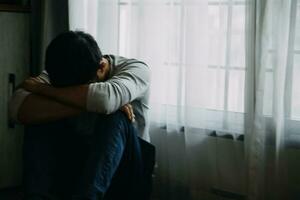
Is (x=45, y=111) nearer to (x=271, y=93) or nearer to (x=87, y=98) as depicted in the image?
(x=87, y=98)

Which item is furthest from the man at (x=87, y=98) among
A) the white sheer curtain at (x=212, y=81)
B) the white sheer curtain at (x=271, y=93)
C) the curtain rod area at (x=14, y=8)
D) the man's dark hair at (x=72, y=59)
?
the curtain rod area at (x=14, y=8)

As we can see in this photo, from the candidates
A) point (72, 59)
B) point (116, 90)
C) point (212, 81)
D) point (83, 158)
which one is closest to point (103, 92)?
point (116, 90)

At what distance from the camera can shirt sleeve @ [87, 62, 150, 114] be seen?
1506mm

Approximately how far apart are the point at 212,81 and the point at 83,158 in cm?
61

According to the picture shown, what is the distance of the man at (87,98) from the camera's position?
145 cm

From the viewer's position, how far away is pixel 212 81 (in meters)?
1.85

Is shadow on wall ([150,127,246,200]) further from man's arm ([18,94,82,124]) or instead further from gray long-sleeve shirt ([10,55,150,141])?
man's arm ([18,94,82,124])

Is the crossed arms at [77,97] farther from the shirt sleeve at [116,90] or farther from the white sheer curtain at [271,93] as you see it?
the white sheer curtain at [271,93]

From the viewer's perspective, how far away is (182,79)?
1938 mm

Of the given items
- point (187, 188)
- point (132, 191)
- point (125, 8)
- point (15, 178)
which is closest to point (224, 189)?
point (187, 188)

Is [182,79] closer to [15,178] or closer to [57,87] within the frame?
[57,87]

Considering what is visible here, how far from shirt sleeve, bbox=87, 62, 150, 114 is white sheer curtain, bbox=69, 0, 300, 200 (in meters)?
0.30

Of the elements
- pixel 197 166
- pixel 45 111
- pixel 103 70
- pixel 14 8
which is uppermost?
pixel 14 8

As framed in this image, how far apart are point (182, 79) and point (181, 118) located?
172mm
